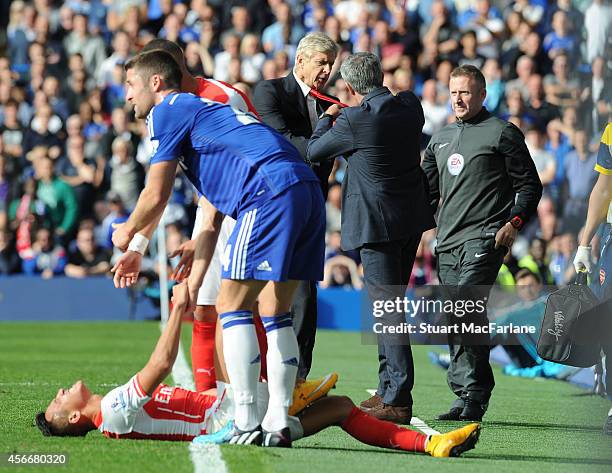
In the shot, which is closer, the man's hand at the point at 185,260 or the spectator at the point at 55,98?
the man's hand at the point at 185,260

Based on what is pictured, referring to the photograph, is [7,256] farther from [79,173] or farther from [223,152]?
[223,152]

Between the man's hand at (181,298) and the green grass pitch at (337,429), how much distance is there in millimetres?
687

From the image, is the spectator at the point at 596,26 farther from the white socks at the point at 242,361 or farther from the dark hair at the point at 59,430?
the dark hair at the point at 59,430

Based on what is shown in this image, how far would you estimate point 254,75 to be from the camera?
68.9 ft

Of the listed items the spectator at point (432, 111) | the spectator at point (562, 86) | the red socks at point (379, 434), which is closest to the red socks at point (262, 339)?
the red socks at point (379, 434)

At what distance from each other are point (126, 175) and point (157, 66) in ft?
46.4

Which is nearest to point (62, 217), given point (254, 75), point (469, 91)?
point (254, 75)

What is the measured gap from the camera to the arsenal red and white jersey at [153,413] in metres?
6.40

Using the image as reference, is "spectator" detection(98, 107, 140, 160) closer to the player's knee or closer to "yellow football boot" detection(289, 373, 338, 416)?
the player's knee

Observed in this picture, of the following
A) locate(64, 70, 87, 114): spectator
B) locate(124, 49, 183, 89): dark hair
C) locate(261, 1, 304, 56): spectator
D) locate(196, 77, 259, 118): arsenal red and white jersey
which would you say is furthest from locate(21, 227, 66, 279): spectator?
locate(124, 49, 183, 89): dark hair

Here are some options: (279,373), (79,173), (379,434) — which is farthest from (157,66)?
(79,173)

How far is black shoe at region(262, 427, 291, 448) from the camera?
20.7 feet

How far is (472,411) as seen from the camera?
8.43 metres

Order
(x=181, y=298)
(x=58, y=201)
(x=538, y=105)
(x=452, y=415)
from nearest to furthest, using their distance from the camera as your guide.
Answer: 1. (x=181, y=298)
2. (x=452, y=415)
3. (x=538, y=105)
4. (x=58, y=201)
